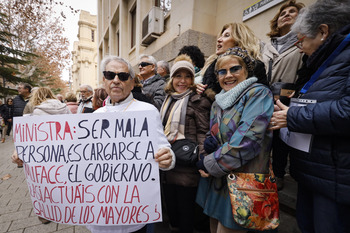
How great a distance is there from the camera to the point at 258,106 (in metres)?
1.18

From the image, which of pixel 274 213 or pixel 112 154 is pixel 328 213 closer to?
pixel 274 213

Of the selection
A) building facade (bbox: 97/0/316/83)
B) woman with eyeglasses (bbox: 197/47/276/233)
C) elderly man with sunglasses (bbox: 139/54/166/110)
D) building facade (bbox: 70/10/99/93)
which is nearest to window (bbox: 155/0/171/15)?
building facade (bbox: 97/0/316/83)

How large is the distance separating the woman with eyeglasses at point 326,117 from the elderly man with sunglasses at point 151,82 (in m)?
1.59

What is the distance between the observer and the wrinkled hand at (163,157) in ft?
3.92

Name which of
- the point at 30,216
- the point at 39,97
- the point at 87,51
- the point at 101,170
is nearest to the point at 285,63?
the point at 101,170

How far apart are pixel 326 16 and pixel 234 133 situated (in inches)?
38.9

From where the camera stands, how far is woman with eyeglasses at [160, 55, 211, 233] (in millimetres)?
1669

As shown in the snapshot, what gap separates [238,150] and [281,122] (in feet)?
1.19

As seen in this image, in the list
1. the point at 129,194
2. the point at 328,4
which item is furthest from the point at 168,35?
the point at 129,194

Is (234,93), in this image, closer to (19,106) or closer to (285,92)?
(285,92)

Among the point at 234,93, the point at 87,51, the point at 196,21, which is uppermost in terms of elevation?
the point at 87,51

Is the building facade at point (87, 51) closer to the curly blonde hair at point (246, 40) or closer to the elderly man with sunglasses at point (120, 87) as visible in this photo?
the elderly man with sunglasses at point (120, 87)

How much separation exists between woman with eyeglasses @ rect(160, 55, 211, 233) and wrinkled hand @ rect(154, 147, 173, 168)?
14.7 inches

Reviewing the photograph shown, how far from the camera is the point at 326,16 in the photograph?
1.08 meters
